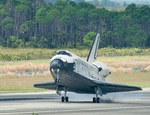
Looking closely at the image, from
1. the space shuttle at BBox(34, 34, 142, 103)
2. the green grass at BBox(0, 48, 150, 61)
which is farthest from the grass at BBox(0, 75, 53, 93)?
the green grass at BBox(0, 48, 150, 61)

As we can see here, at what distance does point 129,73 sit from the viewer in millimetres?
97000

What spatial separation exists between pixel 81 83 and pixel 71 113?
12.4 meters

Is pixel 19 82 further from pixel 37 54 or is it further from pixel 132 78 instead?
pixel 37 54

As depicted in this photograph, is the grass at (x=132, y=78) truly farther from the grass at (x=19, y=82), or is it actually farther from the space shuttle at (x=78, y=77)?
the space shuttle at (x=78, y=77)

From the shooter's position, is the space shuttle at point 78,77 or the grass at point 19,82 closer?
the space shuttle at point 78,77

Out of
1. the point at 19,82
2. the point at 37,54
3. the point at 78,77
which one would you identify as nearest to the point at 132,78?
the point at 19,82

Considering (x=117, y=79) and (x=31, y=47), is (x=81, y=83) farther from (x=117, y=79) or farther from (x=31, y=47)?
(x=31, y=47)

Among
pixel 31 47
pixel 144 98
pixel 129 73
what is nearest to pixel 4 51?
pixel 31 47

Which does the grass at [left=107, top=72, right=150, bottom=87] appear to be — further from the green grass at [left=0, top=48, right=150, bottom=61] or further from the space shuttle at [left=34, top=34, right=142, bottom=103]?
the green grass at [left=0, top=48, right=150, bottom=61]

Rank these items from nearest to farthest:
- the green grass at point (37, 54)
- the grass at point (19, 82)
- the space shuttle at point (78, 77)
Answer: the space shuttle at point (78, 77) < the grass at point (19, 82) < the green grass at point (37, 54)

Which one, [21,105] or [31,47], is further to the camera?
[31,47]

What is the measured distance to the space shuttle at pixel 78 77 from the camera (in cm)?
5103

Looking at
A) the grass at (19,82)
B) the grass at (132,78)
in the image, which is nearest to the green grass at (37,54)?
the grass at (132,78)

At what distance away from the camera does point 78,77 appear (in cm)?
5284
